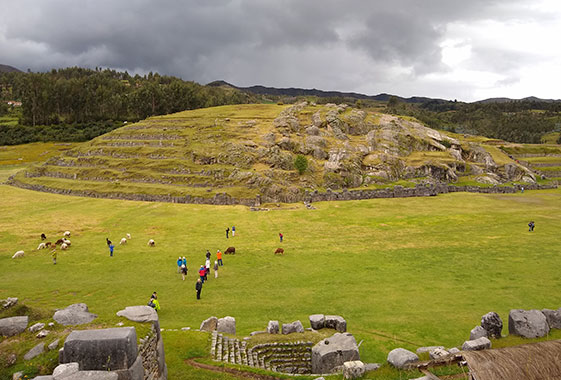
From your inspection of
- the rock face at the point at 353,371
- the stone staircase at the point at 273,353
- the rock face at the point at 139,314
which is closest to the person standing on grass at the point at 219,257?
the stone staircase at the point at 273,353

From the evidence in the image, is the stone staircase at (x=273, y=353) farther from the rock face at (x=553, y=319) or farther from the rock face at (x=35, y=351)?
the rock face at (x=553, y=319)

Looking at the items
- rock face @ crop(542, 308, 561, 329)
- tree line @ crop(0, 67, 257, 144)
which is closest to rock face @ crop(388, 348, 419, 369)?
rock face @ crop(542, 308, 561, 329)

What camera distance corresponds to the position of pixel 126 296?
23.4 m

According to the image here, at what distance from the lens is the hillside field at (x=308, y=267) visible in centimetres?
2052

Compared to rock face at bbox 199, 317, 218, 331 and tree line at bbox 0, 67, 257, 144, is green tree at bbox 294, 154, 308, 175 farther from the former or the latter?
tree line at bbox 0, 67, 257, 144

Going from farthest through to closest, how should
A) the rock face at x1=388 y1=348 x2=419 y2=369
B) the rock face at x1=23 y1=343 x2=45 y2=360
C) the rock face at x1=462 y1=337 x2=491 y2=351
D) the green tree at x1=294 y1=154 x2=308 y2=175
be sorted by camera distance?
Answer: 1. the green tree at x1=294 y1=154 x2=308 y2=175
2. the rock face at x1=462 y1=337 x2=491 y2=351
3. the rock face at x1=388 y1=348 x2=419 y2=369
4. the rock face at x1=23 y1=343 x2=45 y2=360

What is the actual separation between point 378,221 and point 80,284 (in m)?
33.6

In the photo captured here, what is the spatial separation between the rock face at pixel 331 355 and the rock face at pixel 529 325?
292 inches

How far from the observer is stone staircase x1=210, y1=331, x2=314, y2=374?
15867 mm

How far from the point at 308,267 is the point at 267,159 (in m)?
44.2

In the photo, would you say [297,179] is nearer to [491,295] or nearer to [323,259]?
[323,259]

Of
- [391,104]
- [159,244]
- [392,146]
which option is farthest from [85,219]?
[391,104]

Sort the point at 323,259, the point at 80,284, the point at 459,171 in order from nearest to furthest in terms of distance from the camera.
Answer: the point at 80,284 < the point at 323,259 < the point at 459,171

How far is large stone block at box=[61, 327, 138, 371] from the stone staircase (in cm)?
531
